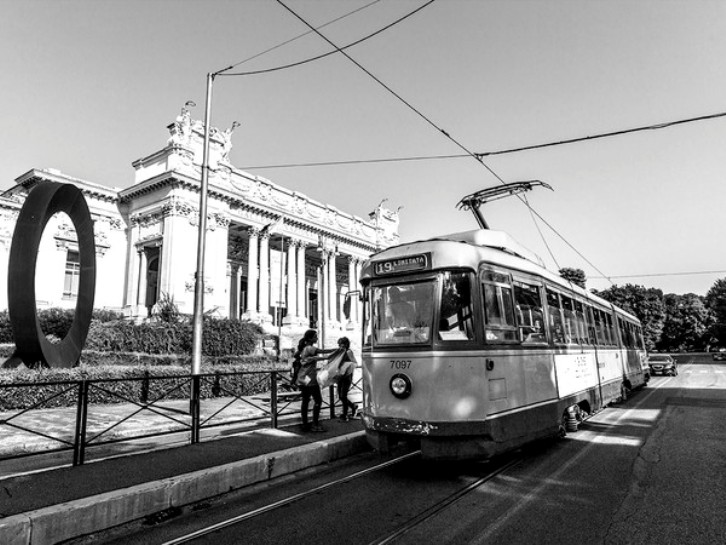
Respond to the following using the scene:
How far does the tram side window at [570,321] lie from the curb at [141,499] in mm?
5294

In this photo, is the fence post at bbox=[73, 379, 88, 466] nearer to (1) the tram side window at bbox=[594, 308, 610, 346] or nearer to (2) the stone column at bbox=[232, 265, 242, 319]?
(1) the tram side window at bbox=[594, 308, 610, 346]

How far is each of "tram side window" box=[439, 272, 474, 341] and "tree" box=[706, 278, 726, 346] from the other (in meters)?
75.4

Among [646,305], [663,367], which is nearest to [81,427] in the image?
[663,367]

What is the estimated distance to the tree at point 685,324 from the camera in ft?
227

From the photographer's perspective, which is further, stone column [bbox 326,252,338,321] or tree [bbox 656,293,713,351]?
tree [bbox 656,293,713,351]

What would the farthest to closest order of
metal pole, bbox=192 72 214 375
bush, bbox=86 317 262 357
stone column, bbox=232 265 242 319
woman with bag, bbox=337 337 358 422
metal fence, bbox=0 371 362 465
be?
stone column, bbox=232 265 242 319 → bush, bbox=86 317 262 357 → metal pole, bbox=192 72 214 375 → woman with bag, bbox=337 337 358 422 → metal fence, bbox=0 371 362 465

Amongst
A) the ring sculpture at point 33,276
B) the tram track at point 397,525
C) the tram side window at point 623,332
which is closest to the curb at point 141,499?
the tram track at point 397,525

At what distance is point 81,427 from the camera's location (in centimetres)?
612

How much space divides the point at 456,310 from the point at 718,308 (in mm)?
78002

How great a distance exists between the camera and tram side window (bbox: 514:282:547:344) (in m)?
6.71

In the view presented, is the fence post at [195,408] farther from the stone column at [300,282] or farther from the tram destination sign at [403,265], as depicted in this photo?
the stone column at [300,282]

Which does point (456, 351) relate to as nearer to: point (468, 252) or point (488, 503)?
point (468, 252)

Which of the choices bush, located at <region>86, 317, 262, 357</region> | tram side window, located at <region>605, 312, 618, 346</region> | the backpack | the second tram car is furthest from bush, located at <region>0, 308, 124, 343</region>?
tram side window, located at <region>605, 312, 618, 346</region>

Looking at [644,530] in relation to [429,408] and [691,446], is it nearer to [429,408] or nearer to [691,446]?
[429,408]
